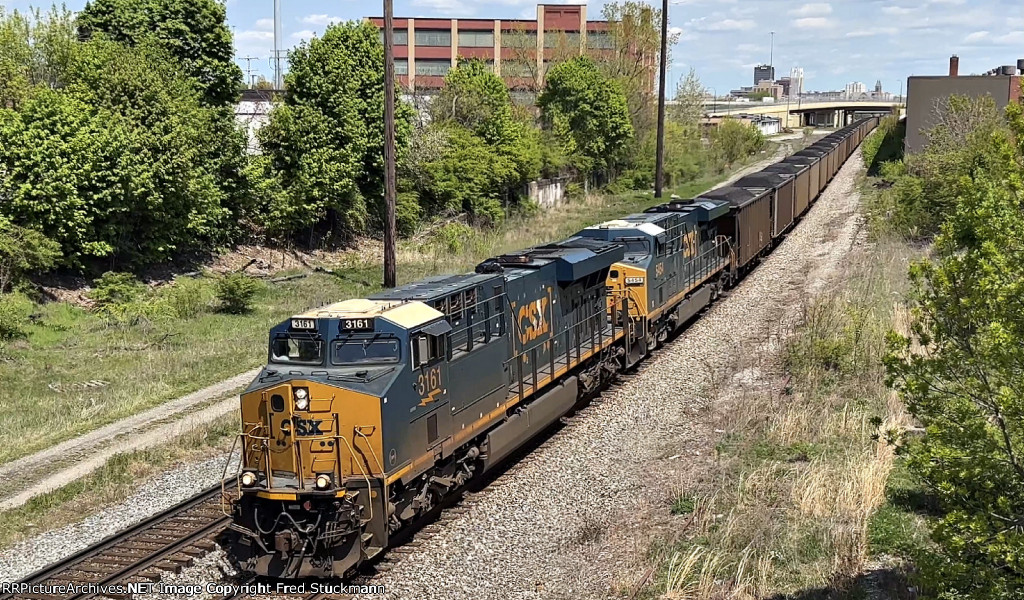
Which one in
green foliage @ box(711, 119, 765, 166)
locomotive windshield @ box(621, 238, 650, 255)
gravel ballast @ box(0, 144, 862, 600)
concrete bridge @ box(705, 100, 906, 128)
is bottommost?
gravel ballast @ box(0, 144, 862, 600)

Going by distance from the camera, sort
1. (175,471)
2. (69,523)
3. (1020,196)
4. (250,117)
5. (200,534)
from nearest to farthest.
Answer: (1020,196)
(200,534)
(69,523)
(175,471)
(250,117)

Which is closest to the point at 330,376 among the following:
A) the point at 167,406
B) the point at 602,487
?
the point at 602,487

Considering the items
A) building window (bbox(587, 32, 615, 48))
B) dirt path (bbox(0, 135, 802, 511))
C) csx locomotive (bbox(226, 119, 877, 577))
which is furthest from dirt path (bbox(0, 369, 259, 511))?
building window (bbox(587, 32, 615, 48))

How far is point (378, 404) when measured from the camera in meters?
11.1

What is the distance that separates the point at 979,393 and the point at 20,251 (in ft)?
80.3

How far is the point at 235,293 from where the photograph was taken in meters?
27.7

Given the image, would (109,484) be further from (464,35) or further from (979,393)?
(464,35)

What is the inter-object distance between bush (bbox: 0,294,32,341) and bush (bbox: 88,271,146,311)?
276 centimetres

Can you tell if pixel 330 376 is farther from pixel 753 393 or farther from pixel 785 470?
pixel 753 393

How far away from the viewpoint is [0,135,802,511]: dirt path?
1526 centimetres

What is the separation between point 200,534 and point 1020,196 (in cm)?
1103

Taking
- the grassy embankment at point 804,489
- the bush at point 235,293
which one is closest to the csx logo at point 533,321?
the grassy embankment at point 804,489

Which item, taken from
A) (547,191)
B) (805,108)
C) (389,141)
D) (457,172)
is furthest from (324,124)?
(805,108)

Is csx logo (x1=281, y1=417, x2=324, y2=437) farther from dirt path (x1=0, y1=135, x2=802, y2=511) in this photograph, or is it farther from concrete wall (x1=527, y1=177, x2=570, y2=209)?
concrete wall (x1=527, y1=177, x2=570, y2=209)
